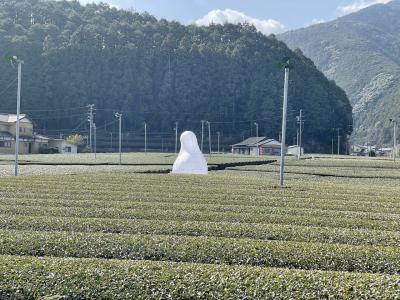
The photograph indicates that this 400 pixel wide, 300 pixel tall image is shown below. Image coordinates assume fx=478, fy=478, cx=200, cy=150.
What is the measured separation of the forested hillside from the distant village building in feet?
52.5

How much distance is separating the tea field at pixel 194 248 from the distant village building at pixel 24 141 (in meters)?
66.4

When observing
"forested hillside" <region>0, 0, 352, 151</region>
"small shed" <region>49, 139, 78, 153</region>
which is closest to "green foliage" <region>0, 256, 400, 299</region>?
"small shed" <region>49, 139, 78, 153</region>

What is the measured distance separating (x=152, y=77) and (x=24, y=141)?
151 ft

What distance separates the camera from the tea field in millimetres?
6766

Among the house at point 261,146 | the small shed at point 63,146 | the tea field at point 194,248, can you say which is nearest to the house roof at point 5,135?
the small shed at point 63,146

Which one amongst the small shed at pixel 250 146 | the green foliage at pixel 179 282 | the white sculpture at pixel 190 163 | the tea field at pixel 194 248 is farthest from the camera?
the small shed at pixel 250 146

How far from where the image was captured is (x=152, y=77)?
11894 centimetres

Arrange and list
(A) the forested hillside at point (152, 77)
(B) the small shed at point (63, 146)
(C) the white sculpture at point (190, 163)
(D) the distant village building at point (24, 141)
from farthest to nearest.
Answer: (A) the forested hillside at point (152, 77) → (B) the small shed at point (63, 146) → (D) the distant village building at point (24, 141) → (C) the white sculpture at point (190, 163)

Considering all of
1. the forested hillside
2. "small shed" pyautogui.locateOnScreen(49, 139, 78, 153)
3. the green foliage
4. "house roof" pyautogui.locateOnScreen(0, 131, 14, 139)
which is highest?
the forested hillside

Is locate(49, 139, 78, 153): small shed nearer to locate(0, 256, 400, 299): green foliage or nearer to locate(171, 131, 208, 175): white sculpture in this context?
locate(171, 131, 208, 175): white sculpture

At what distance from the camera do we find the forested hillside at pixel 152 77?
10488cm

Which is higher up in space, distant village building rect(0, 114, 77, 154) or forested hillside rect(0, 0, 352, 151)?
forested hillside rect(0, 0, 352, 151)

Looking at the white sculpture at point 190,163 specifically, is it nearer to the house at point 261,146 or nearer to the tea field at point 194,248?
the tea field at point 194,248

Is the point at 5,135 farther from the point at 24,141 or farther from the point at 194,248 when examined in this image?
the point at 194,248
